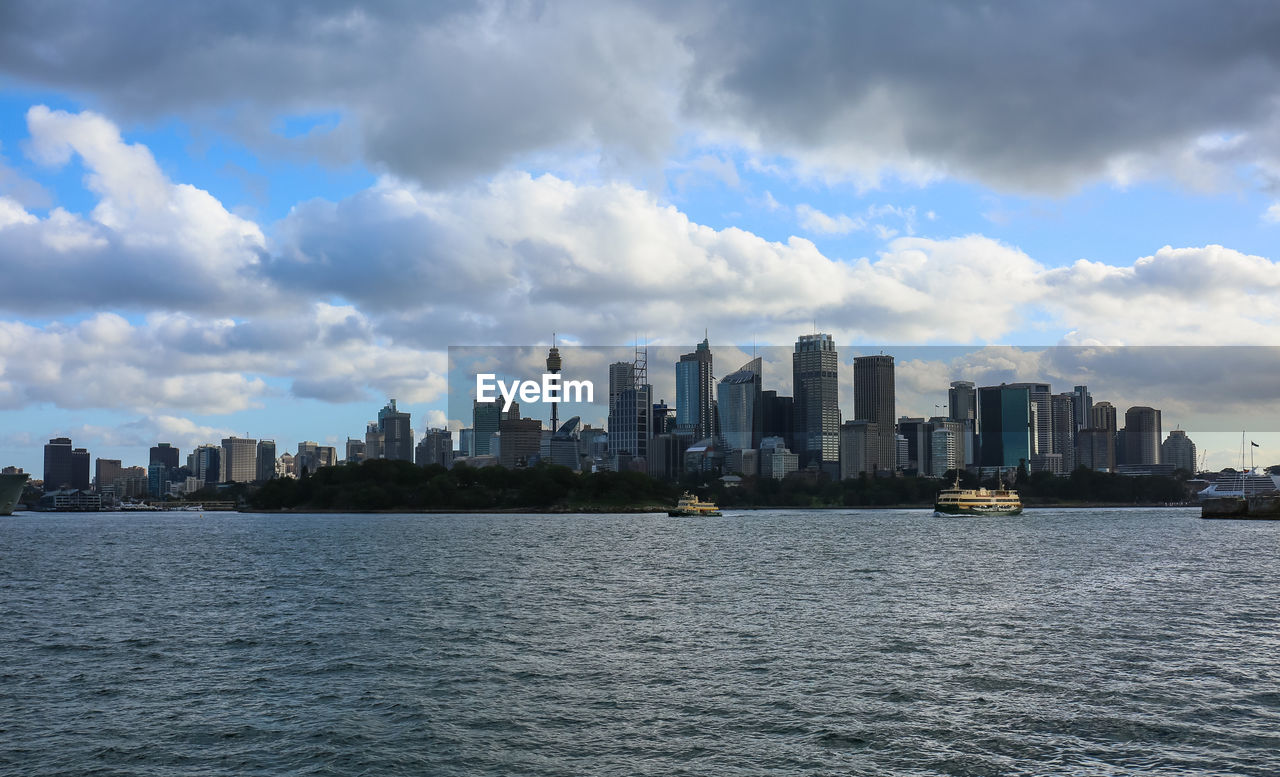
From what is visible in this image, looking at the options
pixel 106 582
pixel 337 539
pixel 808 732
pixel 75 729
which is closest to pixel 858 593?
pixel 808 732

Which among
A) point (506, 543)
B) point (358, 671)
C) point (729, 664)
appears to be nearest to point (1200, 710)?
point (729, 664)

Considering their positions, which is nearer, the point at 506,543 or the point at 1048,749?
the point at 1048,749

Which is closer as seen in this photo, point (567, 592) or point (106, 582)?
point (567, 592)

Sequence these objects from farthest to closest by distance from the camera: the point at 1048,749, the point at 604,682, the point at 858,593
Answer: the point at 858,593 → the point at 604,682 → the point at 1048,749

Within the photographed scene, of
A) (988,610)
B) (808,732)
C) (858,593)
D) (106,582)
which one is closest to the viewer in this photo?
(808,732)

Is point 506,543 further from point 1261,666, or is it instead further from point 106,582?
point 1261,666

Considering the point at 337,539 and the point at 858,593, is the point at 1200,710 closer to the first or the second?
the point at 858,593
